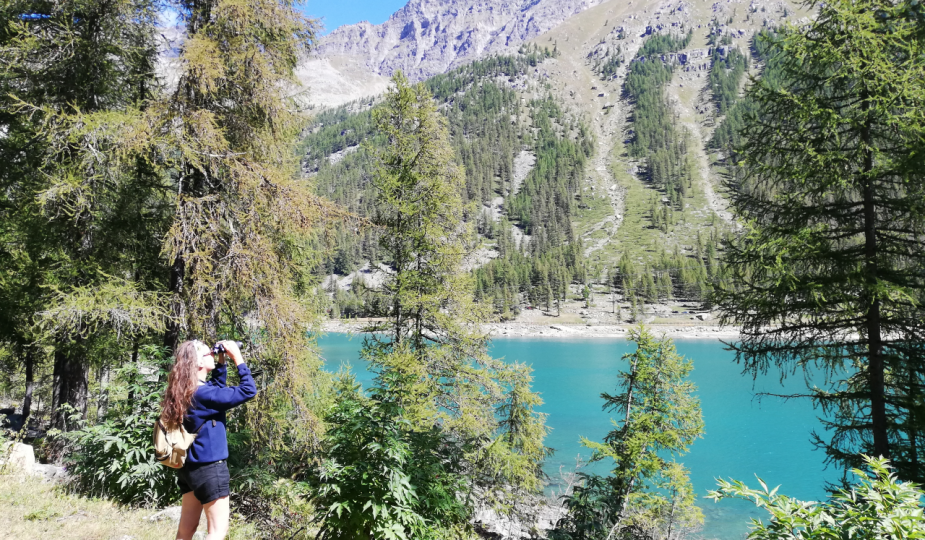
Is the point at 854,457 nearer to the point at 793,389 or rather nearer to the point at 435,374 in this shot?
the point at 435,374

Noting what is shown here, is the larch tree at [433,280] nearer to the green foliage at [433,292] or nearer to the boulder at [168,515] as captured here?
the green foliage at [433,292]

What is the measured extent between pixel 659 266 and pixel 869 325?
10576 cm

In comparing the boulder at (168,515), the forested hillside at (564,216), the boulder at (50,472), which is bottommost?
the boulder at (168,515)

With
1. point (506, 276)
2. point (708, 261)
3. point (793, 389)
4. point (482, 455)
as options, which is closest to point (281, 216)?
point (482, 455)

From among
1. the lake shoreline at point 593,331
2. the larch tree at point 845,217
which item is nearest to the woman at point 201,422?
the larch tree at point 845,217

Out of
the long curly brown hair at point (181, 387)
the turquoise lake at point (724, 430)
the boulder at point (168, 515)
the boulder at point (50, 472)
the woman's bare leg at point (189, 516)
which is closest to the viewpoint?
the long curly brown hair at point (181, 387)

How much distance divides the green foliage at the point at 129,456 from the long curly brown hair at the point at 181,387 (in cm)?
301

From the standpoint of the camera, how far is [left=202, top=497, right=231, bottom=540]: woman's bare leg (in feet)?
10.7

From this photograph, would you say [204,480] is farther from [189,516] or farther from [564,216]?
[564,216]

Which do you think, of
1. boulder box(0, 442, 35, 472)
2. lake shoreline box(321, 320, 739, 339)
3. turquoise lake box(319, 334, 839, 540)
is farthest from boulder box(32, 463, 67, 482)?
lake shoreline box(321, 320, 739, 339)

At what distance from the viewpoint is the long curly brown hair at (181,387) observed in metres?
3.07

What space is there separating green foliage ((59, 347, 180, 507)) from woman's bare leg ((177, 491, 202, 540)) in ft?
8.73

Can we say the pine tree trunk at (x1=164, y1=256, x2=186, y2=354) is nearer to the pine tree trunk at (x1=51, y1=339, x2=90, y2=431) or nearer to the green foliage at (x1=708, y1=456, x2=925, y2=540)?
the pine tree trunk at (x1=51, y1=339, x2=90, y2=431)

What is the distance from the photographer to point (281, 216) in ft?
21.2
